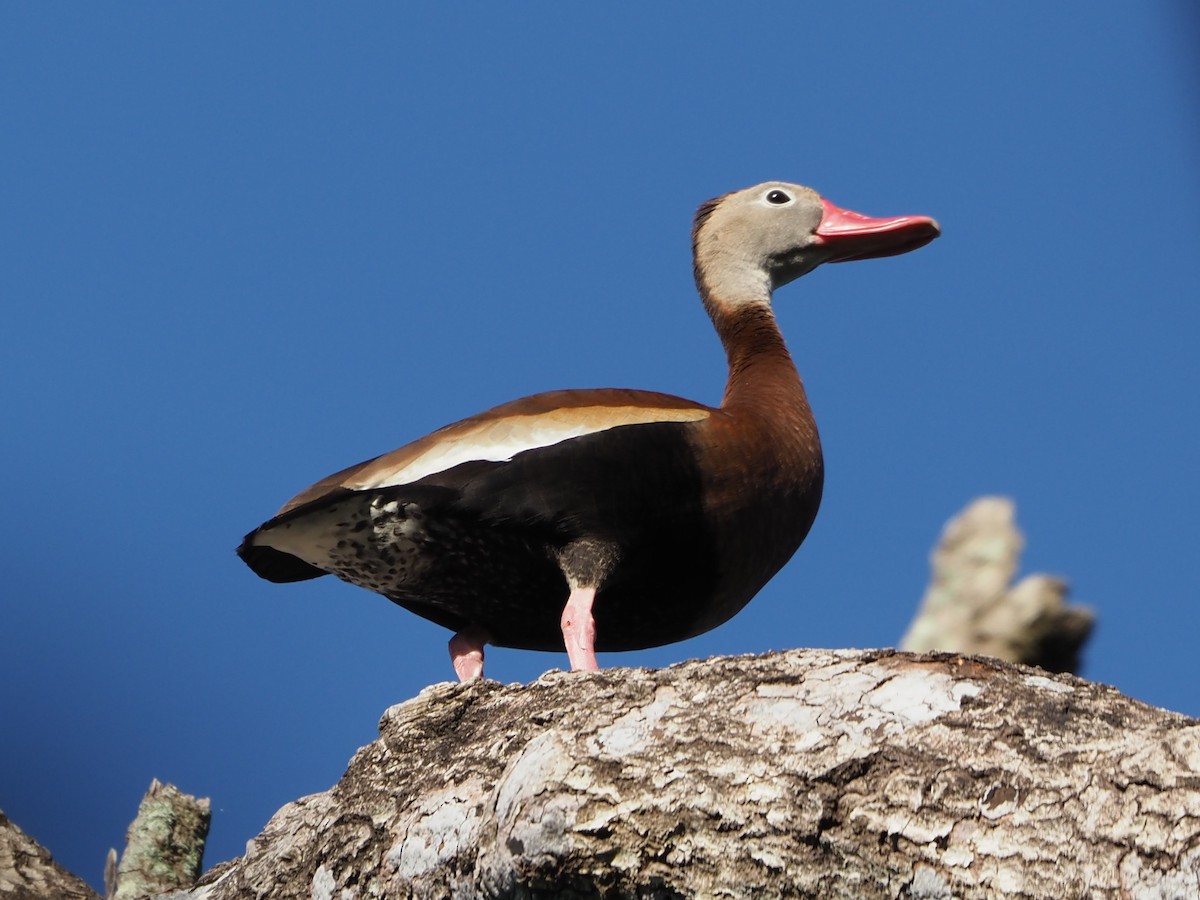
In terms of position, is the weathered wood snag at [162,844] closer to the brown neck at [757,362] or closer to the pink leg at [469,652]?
the pink leg at [469,652]

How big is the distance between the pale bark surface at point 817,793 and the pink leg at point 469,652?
206 cm

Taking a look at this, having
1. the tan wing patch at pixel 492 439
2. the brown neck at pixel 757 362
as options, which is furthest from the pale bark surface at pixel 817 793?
the brown neck at pixel 757 362

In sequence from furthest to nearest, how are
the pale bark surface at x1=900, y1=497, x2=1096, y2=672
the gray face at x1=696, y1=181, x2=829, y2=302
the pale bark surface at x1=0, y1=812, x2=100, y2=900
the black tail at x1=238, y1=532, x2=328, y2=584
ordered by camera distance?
the gray face at x1=696, y1=181, x2=829, y2=302, the black tail at x1=238, y1=532, x2=328, y2=584, the pale bark surface at x1=0, y1=812, x2=100, y2=900, the pale bark surface at x1=900, y1=497, x2=1096, y2=672

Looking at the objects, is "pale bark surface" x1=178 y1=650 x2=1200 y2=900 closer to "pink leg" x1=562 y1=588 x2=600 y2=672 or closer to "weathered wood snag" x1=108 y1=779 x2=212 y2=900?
"weathered wood snag" x1=108 y1=779 x2=212 y2=900

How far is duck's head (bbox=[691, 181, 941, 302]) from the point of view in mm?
6332

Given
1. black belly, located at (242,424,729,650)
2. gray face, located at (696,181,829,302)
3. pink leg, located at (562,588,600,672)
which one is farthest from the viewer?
Result: gray face, located at (696,181,829,302)

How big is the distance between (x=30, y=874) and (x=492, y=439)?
1.80 meters

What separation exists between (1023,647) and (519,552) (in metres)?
2.81

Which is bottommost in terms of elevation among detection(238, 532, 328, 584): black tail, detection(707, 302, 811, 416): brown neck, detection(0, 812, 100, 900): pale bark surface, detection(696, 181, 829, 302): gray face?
detection(0, 812, 100, 900): pale bark surface

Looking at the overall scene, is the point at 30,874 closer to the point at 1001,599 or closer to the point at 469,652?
the point at 469,652

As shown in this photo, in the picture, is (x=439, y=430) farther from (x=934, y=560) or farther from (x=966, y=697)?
(x=934, y=560)

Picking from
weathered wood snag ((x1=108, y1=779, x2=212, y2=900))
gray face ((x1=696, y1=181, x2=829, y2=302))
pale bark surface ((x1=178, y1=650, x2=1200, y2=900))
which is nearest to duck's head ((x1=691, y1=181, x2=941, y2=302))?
gray face ((x1=696, y1=181, x2=829, y2=302))

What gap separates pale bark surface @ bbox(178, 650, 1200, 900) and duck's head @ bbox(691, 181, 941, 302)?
3434 mm

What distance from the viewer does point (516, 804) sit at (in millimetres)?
2705
